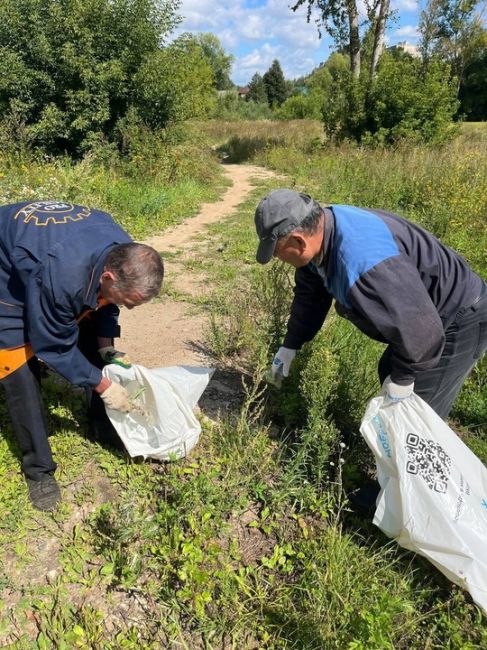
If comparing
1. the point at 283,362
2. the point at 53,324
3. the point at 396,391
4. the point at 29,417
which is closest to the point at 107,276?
the point at 53,324

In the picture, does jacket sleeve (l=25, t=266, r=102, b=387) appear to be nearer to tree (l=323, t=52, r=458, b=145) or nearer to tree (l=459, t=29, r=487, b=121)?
tree (l=323, t=52, r=458, b=145)

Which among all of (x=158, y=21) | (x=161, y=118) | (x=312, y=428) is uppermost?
(x=158, y=21)

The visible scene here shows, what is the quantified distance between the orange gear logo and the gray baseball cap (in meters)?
0.90

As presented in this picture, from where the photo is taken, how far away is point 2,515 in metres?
2.18

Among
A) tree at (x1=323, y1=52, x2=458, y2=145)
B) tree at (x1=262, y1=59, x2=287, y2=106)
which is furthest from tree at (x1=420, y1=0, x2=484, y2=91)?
tree at (x1=323, y1=52, x2=458, y2=145)

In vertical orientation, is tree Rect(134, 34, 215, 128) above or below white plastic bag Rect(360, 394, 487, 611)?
above

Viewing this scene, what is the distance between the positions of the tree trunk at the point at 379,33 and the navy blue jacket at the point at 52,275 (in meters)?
13.0

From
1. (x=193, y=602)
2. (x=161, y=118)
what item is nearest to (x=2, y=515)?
(x=193, y=602)

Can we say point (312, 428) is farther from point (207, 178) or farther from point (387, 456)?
point (207, 178)

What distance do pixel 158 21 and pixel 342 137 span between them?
6.13 metres

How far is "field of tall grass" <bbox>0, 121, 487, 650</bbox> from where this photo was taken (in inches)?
68.9

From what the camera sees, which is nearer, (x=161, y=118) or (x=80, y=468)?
(x=80, y=468)

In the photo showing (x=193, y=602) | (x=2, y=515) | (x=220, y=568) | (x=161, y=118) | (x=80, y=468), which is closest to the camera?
(x=193, y=602)

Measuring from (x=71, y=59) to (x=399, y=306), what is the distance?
9.49m
